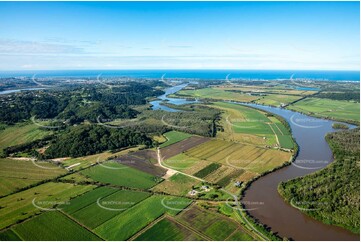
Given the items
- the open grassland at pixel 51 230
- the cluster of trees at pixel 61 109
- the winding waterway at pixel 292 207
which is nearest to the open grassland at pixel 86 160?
the open grassland at pixel 51 230

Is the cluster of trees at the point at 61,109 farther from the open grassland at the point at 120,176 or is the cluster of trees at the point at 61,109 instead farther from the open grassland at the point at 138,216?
the open grassland at the point at 138,216

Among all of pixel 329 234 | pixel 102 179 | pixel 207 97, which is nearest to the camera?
pixel 329 234

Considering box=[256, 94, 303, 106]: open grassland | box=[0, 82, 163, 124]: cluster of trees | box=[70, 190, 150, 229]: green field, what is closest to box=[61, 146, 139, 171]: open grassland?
box=[70, 190, 150, 229]: green field

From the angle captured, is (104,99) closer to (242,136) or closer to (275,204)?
(242,136)

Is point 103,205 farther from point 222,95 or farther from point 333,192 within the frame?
point 222,95

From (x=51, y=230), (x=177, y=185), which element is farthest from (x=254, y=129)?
(x=51, y=230)

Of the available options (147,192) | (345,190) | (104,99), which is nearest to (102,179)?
(147,192)
